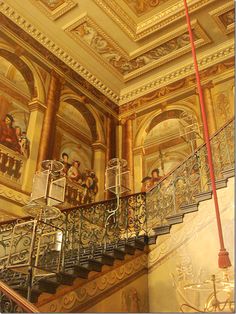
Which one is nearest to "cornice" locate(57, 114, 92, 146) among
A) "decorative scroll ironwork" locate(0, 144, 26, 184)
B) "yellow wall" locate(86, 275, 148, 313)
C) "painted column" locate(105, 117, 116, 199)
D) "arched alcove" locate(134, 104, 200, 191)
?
"painted column" locate(105, 117, 116, 199)

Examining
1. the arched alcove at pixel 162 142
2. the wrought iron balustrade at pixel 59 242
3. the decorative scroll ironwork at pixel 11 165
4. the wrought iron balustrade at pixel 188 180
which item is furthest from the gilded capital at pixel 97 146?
the wrought iron balustrade at pixel 188 180

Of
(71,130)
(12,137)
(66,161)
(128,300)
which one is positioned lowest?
(128,300)

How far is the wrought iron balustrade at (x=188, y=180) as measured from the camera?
6.37 meters

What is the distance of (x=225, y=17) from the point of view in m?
9.75

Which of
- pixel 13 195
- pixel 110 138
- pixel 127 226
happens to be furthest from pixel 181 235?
pixel 110 138

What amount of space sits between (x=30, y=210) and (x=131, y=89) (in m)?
7.78

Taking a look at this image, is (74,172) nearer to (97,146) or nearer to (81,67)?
(97,146)

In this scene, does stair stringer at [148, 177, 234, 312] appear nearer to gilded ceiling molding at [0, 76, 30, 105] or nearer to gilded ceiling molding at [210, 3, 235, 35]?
gilded ceiling molding at [0, 76, 30, 105]

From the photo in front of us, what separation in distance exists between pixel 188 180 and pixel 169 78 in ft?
18.0

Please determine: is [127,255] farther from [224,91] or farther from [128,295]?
[224,91]

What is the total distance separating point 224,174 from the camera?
5.38 m

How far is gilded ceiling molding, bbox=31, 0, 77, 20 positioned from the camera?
9367 millimetres

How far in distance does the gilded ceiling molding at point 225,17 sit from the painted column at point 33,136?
202 inches

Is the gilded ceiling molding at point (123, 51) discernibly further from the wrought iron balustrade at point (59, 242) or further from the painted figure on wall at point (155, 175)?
the wrought iron balustrade at point (59, 242)
